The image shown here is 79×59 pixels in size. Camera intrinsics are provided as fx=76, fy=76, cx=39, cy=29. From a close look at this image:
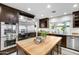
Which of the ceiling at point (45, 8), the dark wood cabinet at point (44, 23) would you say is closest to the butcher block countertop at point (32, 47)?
the dark wood cabinet at point (44, 23)

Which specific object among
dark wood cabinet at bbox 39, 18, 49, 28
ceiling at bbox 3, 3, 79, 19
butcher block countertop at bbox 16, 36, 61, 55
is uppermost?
ceiling at bbox 3, 3, 79, 19

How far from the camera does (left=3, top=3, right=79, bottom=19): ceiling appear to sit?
4.59 feet

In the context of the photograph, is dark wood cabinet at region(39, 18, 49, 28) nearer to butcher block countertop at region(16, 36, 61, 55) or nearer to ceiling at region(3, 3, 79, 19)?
ceiling at region(3, 3, 79, 19)

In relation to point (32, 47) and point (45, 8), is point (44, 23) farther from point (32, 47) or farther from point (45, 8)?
point (32, 47)

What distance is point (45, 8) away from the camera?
142 centimetres

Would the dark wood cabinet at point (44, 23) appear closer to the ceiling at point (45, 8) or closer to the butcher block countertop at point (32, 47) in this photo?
the ceiling at point (45, 8)

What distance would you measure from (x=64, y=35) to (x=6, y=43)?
43.7 inches

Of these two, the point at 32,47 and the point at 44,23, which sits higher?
the point at 44,23

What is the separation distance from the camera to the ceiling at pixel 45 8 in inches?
55.1

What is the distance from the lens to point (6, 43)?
1.36m

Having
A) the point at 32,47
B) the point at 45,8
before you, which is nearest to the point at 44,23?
the point at 45,8

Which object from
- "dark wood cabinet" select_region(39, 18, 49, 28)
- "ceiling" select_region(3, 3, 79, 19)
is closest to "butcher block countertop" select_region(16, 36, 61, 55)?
"dark wood cabinet" select_region(39, 18, 49, 28)
